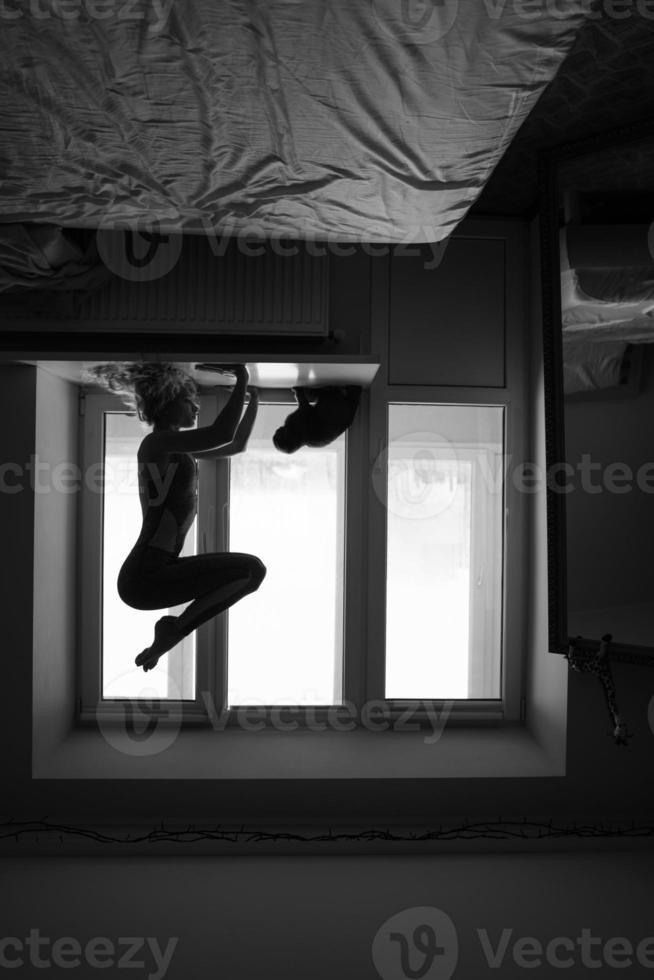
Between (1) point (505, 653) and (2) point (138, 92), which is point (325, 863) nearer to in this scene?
(1) point (505, 653)

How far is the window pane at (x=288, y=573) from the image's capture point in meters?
1.82

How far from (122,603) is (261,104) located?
1.43 m

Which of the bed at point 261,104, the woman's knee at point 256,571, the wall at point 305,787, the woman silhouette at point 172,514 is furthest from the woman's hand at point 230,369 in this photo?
the wall at point 305,787

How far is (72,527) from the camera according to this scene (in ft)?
5.77

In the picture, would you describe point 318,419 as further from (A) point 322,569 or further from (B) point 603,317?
(B) point 603,317

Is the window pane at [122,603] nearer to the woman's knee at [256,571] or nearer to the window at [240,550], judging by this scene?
the window at [240,550]

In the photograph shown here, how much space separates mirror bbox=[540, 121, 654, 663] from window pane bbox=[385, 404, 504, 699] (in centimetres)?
40

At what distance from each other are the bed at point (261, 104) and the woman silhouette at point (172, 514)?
35 cm

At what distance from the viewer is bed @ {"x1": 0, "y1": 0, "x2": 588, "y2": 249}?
0.70 meters

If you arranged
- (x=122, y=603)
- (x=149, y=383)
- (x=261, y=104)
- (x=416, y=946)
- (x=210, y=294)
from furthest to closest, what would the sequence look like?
1. (x=122, y=603)
2. (x=210, y=294)
3. (x=149, y=383)
4. (x=416, y=946)
5. (x=261, y=104)

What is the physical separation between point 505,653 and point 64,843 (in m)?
1.32

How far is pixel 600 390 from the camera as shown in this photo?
4.51ft

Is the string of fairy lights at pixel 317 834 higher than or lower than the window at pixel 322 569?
lower

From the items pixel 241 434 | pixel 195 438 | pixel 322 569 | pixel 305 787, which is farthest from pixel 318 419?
pixel 305 787
